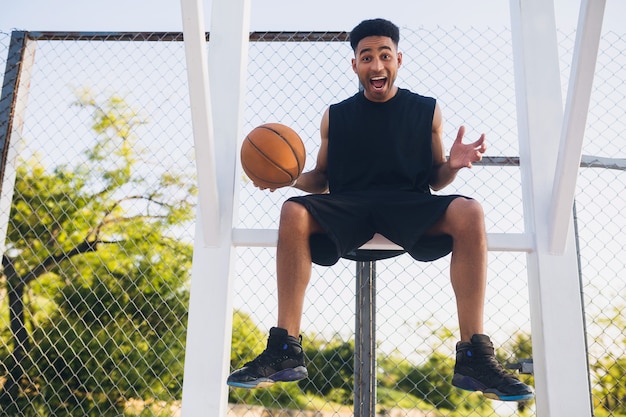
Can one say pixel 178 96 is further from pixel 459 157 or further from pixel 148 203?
pixel 148 203

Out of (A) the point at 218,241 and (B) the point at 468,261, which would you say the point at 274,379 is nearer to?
(A) the point at 218,241

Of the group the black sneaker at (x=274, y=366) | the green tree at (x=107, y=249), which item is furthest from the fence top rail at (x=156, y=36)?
the green tree at (x=107, y=249)

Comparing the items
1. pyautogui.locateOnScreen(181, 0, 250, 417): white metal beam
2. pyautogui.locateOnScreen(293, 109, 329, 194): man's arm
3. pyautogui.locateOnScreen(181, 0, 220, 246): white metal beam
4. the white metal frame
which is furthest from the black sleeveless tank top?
pyautogui.locateOnScreen(181, 0, 220, 246): white metal beam

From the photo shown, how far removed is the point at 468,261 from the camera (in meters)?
1.60

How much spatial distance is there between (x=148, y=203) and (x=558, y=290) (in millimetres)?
5749

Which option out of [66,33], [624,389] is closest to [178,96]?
[66,33]

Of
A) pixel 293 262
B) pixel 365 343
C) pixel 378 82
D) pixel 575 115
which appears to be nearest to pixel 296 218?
pixel 293 262

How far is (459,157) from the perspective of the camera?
5.82 feet

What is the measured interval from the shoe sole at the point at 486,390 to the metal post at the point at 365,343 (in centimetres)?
81

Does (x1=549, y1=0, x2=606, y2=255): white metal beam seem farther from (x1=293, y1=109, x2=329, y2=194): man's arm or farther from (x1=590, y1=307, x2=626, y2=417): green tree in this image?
(x1=590, y1=307, x2=626, y2=417): green tree

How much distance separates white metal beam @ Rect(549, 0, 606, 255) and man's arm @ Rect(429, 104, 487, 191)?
0.25m

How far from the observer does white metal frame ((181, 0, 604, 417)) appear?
4.99 ft

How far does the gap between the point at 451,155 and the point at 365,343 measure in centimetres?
91

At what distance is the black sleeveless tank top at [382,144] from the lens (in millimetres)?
1938
